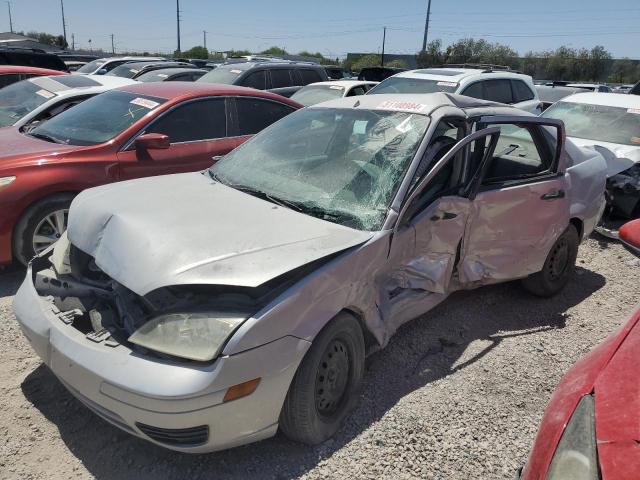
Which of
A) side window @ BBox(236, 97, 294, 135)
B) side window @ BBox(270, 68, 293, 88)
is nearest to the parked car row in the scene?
Answer: side window @ BBox(236, 97, 294, 135)

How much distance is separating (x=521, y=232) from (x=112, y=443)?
304 centimetres

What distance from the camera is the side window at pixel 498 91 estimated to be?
348 inches

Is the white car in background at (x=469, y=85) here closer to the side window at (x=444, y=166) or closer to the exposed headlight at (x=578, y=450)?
the side window at (x=444, y=166)

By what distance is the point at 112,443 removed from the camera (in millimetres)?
2562

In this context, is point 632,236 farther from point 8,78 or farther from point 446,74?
point 8,78

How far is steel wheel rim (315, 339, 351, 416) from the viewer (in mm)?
2582

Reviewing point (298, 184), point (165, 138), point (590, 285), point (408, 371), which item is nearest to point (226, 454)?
point (408, 371)

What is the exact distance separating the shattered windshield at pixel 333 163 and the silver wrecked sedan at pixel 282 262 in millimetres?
12

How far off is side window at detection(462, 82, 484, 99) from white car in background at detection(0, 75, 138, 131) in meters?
5.24

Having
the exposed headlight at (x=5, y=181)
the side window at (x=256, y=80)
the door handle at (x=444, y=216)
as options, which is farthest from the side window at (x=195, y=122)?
the side window at (x=256, y=80)

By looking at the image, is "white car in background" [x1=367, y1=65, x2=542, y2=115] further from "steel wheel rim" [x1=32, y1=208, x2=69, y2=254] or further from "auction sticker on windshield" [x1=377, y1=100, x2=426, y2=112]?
"steel wheel rim" [x1=32, y1=208, x2=69, y2=254]

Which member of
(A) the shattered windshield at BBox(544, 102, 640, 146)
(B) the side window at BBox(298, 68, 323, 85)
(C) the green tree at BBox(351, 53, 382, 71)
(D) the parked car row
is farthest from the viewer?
(C) the green tree at BBox(351, 53, 382, 71)

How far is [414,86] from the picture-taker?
8742mm

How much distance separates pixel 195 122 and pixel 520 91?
6.80 meters
